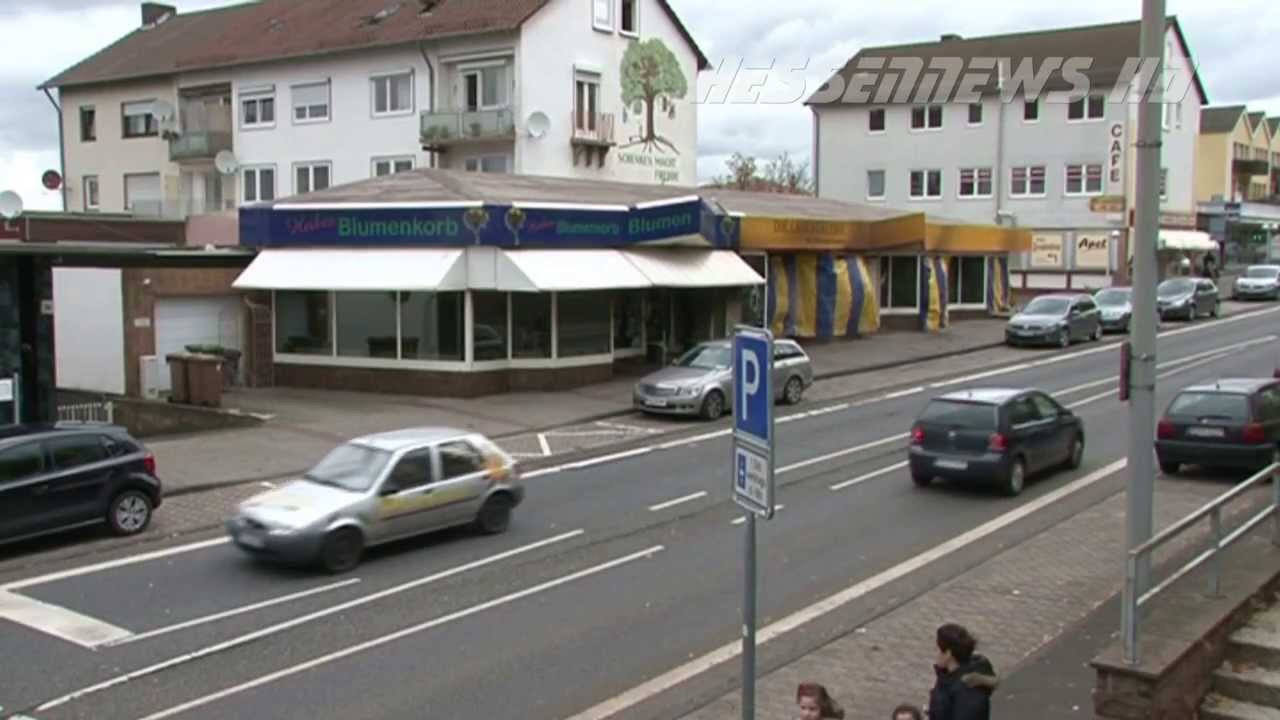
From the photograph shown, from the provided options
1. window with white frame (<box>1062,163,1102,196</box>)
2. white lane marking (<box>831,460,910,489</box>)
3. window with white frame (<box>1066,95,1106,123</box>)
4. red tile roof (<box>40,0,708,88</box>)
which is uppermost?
red tile roof (<box>40,0,708,88</box>)

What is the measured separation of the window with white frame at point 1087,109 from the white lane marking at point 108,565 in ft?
175

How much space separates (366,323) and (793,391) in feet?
34.0

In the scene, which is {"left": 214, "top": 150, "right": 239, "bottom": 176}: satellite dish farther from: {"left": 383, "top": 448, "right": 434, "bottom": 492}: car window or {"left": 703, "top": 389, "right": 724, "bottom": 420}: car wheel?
{"left": 383, "top": 448, "right": 434, "bottom": 492}: car window

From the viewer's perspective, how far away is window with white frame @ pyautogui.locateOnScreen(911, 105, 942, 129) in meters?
64.1

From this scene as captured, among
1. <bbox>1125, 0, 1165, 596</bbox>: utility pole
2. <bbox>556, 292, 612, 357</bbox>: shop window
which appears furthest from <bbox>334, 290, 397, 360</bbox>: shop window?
<bbox>1125, 0, 1165, 596</bbox>: utility pole

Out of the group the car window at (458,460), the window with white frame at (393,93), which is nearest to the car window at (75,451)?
the car window at (458,460)

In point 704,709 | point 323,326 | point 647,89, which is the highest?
point 647,89

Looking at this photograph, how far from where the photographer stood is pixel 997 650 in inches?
411

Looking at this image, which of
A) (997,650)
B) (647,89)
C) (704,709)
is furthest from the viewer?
(647,89)

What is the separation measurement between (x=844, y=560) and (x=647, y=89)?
35.8 m

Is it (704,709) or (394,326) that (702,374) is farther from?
(704,709)

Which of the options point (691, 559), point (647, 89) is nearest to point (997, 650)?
point (691, 559)

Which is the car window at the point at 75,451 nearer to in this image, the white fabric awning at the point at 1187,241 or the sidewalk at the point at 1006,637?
the sidewalk at the point at 1006,637

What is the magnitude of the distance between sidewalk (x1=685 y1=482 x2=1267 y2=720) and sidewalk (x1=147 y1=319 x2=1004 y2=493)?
10494mm
